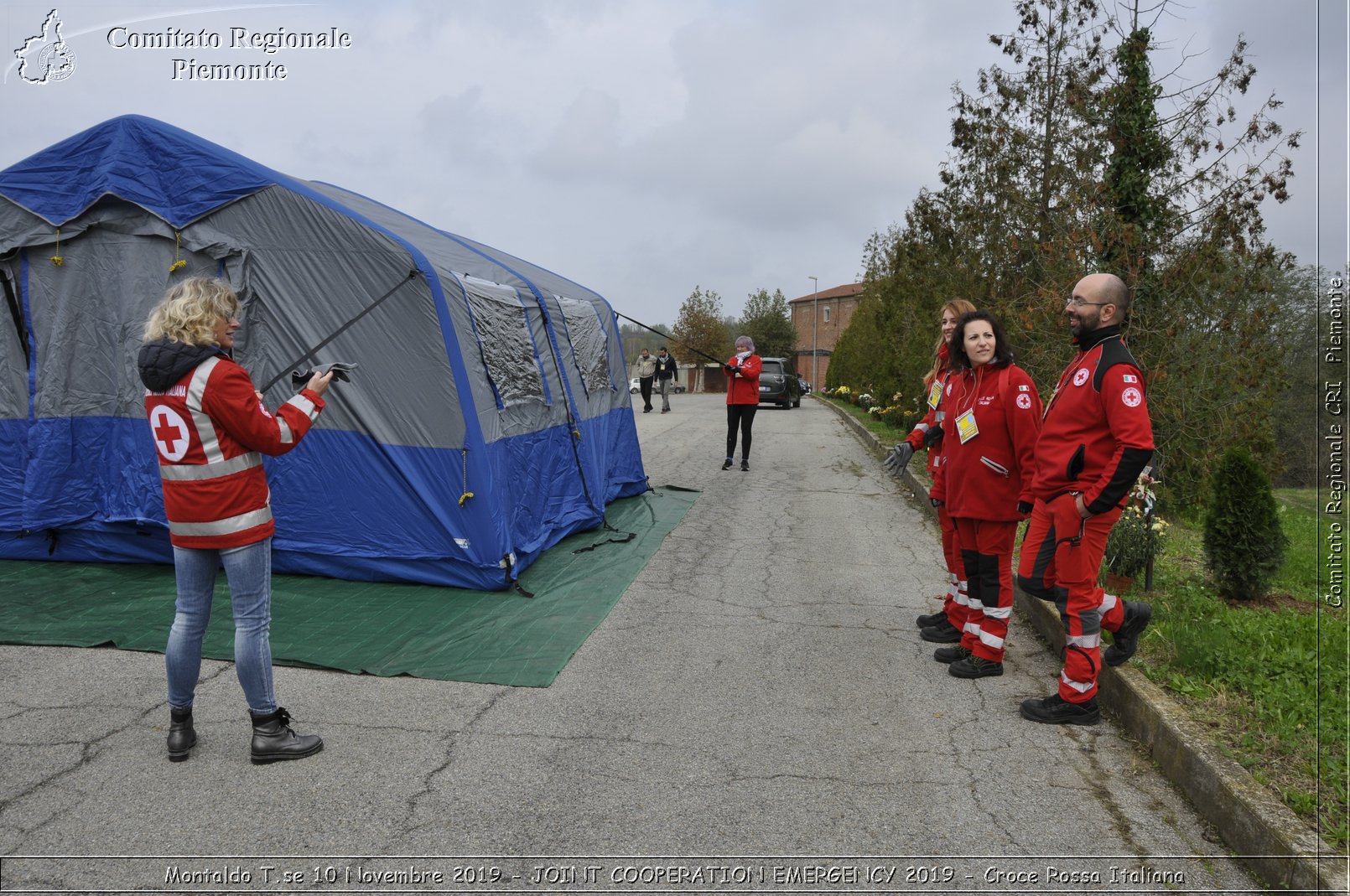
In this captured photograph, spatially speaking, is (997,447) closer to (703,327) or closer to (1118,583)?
(1118,583)

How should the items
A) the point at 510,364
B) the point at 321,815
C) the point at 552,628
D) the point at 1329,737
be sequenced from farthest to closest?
the point at 510,364 → the point at 552,628 → the point at 1329,737 → the point at 321,815

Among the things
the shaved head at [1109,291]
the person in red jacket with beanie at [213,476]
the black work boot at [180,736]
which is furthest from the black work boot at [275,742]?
the shaved head at [1109,291]

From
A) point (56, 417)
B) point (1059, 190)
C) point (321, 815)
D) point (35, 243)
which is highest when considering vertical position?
point (1059, 190)

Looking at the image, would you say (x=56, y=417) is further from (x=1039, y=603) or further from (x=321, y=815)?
(x=1039, y=603)

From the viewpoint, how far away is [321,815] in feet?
10.0

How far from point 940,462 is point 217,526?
3.78 m

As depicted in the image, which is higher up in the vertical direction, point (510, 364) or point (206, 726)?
point (510, 364)

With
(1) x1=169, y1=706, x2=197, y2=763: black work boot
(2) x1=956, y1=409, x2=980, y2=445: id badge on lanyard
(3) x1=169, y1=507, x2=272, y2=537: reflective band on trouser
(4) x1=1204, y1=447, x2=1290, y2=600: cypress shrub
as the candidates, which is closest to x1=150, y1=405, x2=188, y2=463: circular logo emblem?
(3) x1=169, y1=507, x2=272, y2=537: reflective band on trouser

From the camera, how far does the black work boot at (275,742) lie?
3.46m

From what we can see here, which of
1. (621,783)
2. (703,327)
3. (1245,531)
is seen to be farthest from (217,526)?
(703,327)

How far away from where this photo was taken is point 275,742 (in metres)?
3.47

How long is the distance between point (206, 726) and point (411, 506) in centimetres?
234

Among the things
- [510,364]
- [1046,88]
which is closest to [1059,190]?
[1046,88]

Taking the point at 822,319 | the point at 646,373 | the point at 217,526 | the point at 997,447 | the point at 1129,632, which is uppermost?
the point at 822,319
